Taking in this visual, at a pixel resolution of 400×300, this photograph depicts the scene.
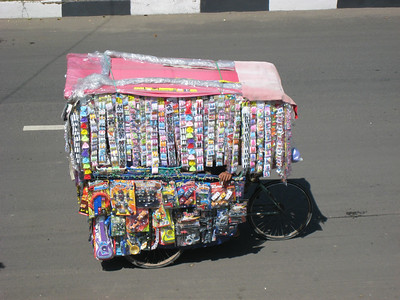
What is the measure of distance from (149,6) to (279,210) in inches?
281

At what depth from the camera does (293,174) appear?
7.55 metres

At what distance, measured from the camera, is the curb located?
11852 millimetres

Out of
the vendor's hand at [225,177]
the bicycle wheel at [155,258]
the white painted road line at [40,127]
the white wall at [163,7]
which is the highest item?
the white wall at [163,7]

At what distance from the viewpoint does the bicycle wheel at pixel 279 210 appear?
626cm

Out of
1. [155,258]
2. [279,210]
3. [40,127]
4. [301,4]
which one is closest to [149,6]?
[301,4]

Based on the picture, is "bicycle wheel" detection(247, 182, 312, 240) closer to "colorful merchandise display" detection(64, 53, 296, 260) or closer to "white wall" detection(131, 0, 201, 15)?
"colorful merchandise display" detection(64, 53, 296, 260)

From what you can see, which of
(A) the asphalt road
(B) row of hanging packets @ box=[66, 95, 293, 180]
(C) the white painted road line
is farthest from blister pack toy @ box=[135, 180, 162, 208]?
(C) the white painted road line

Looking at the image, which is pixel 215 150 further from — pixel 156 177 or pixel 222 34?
pixel 222 34

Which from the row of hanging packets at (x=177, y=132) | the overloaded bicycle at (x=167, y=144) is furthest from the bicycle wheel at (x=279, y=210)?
the row of hanging packets at (x=177, y=132)

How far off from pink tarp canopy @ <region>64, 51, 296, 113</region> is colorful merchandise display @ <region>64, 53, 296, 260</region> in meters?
0.01

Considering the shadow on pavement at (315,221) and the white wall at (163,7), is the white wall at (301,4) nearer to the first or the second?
the white wall at (163,7)

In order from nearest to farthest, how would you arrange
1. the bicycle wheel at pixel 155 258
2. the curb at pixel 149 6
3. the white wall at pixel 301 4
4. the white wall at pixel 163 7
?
the bicycle wheel at pixel 155 258
the curb at pixel 149 6
the white wall at pixel 163 7
the white wall at pixel 301 4

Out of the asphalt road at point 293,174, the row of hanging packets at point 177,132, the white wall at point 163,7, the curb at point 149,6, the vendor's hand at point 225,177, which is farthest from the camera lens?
the white wall at point 163,7

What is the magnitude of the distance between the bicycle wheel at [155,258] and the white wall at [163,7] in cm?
730
